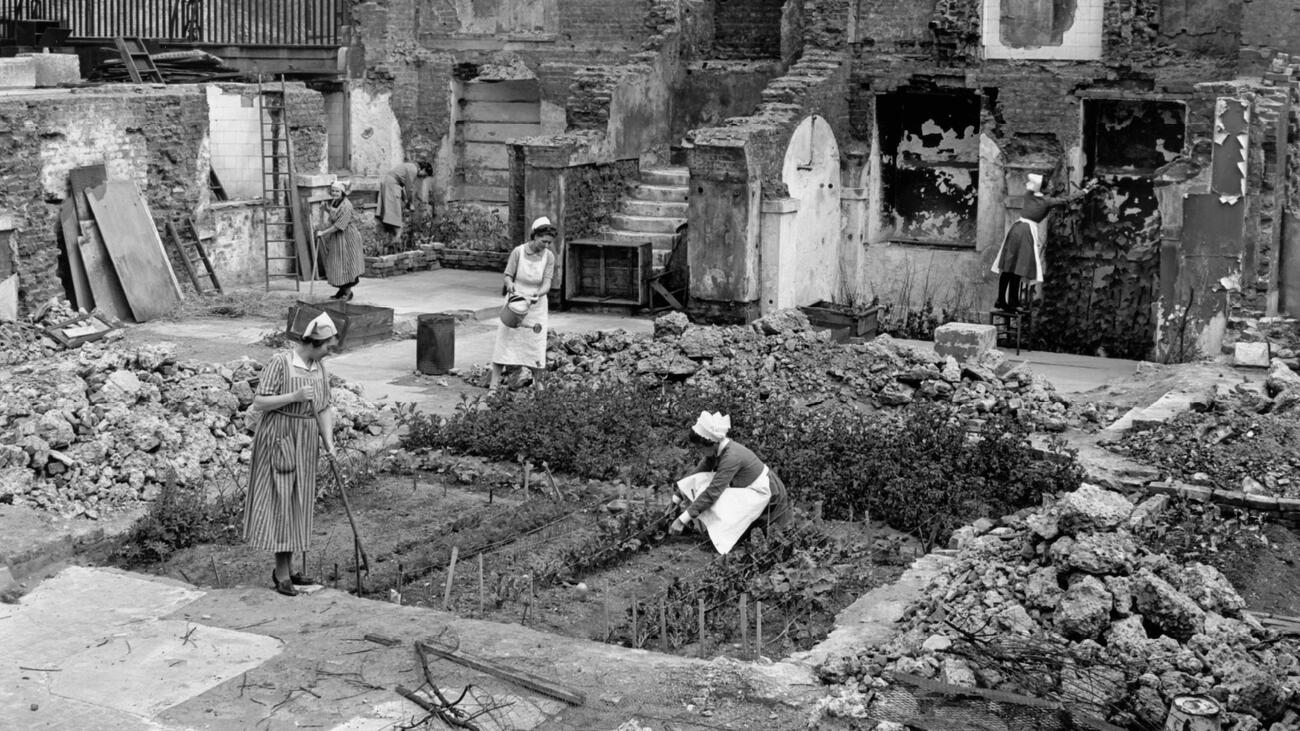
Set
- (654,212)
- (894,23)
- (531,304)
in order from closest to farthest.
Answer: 1. (531,304)
2. (894,23)
3. (654,212)

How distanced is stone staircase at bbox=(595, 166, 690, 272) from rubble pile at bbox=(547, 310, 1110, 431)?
4945 mm

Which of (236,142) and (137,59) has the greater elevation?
(137,59)

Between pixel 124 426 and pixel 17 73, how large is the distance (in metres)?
9.85

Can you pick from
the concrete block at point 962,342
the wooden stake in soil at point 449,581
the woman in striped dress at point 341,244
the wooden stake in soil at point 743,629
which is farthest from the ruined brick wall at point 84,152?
the wooden stake in soil at point 743,629

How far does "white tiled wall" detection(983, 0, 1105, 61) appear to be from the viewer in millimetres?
20906

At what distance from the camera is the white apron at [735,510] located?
11359 mm

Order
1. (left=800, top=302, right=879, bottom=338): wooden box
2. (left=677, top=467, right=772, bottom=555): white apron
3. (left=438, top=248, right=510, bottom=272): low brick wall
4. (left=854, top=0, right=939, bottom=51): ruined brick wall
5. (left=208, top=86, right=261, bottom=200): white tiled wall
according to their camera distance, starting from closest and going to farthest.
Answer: (left=677, top=467, right=772, bottom=555): white apron
(left=800, top=302, right=879, bottom=338): wooden box
(left=854, top=0, right=939, bottom=51): ruined brick wall
(left=208, top=86, right=261, bottom=200): white tiled wall
(left=438, top=248, right=510, bottom=272): low brick wall

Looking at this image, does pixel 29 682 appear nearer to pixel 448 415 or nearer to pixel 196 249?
pixel 448 415

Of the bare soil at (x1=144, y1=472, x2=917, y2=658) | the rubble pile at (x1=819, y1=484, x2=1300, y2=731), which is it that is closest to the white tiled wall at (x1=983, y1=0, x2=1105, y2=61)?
the bare soil at (x1=144, y1=472, x2=917, y2=658)

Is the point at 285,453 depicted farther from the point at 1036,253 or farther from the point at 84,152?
the point at 1036,253

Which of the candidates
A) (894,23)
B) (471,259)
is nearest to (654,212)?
(471,259)

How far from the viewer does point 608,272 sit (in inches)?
841

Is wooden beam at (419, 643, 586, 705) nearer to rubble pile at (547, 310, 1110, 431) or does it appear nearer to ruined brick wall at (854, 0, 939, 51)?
rubble pile at (547, 310, 1110, 431)

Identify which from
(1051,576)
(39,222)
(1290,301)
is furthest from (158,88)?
(1051,576)
